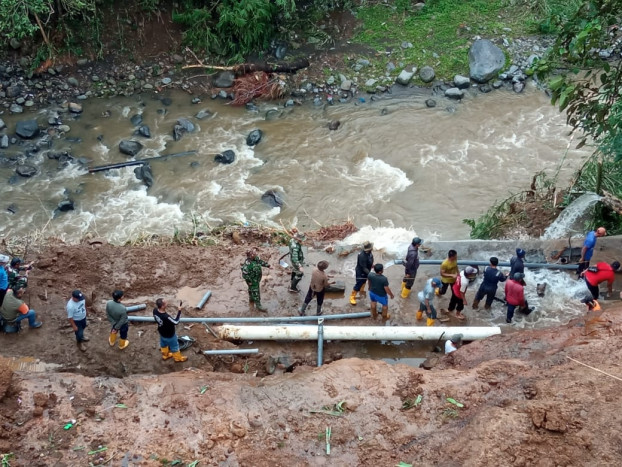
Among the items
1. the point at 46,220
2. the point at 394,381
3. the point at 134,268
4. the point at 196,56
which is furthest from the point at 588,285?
the point at 196,56

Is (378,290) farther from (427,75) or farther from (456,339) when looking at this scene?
(427,75)

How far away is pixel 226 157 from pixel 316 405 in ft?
33.5

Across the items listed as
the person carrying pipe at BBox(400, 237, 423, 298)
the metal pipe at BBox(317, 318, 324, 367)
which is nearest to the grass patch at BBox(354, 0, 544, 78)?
the person carrying pipe at BBox(400, 237, 423, 298)

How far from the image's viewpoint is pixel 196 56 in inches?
737

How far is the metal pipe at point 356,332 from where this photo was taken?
352 inches

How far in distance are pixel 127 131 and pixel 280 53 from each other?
558 cm

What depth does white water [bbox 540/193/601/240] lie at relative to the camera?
11.4 m

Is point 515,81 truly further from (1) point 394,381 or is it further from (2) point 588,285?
(1) point 394,381

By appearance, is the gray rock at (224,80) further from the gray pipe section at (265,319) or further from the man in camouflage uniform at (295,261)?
the gray pipe section at (265,319)

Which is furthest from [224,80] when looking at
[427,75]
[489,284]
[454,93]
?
[489,284]

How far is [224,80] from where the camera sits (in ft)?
60.2

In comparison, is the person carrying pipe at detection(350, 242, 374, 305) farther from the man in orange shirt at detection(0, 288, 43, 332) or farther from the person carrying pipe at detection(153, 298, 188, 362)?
the man in orange shirt at detection(0, 288, 43, 332)

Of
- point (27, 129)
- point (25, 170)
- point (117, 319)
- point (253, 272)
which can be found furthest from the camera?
point (27, 129)

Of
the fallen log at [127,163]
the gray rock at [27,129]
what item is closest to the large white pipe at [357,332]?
the fallen log at [127,163]
